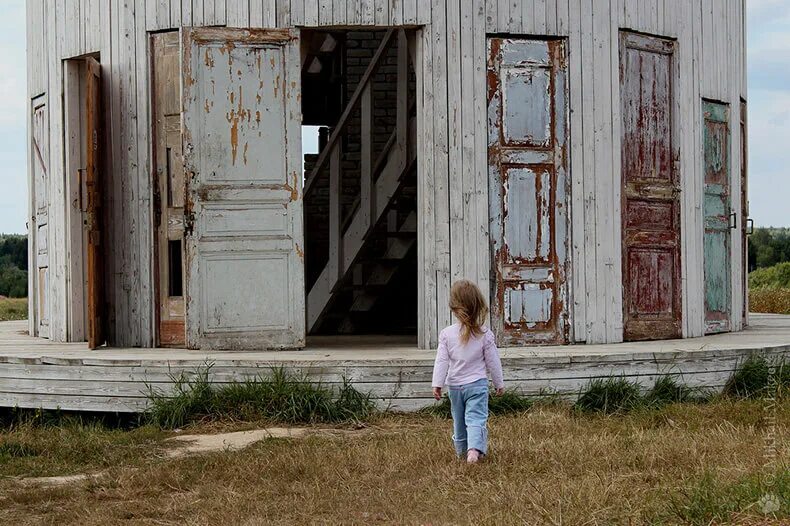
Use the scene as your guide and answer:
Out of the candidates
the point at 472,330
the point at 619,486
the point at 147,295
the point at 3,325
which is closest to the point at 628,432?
the point at 472,330

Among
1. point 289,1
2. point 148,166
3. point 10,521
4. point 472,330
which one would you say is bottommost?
point 10,521

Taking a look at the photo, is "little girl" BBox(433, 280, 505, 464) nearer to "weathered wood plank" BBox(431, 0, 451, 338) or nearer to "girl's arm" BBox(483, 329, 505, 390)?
"girl's arm" BBox(483, 329, 505, 390)

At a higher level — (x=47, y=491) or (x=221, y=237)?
(x=221, y=237)

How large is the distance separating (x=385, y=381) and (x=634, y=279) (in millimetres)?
3072

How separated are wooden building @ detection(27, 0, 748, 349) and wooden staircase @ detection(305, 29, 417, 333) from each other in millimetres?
3104

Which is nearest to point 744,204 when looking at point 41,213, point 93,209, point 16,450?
point 93,209

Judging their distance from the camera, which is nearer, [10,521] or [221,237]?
[10,521]

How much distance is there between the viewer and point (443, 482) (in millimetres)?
6547

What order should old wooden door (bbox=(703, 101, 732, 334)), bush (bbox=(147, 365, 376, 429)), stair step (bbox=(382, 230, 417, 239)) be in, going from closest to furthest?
bush (bbox=(147, 365, 376, 429)) < old wooden door (bbox=(703, 101, 732, 334)) < stair step (bbox=(382, 230, 417, 239))

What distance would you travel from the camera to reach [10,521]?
239 inches

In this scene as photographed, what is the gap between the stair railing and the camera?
13820 mm

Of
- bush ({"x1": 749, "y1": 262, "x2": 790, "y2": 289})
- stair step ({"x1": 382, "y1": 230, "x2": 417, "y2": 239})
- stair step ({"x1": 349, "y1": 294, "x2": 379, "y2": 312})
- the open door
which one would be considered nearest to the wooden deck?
the open door

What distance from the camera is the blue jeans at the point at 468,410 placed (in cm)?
714

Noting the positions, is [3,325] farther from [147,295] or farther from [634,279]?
[634,279]
